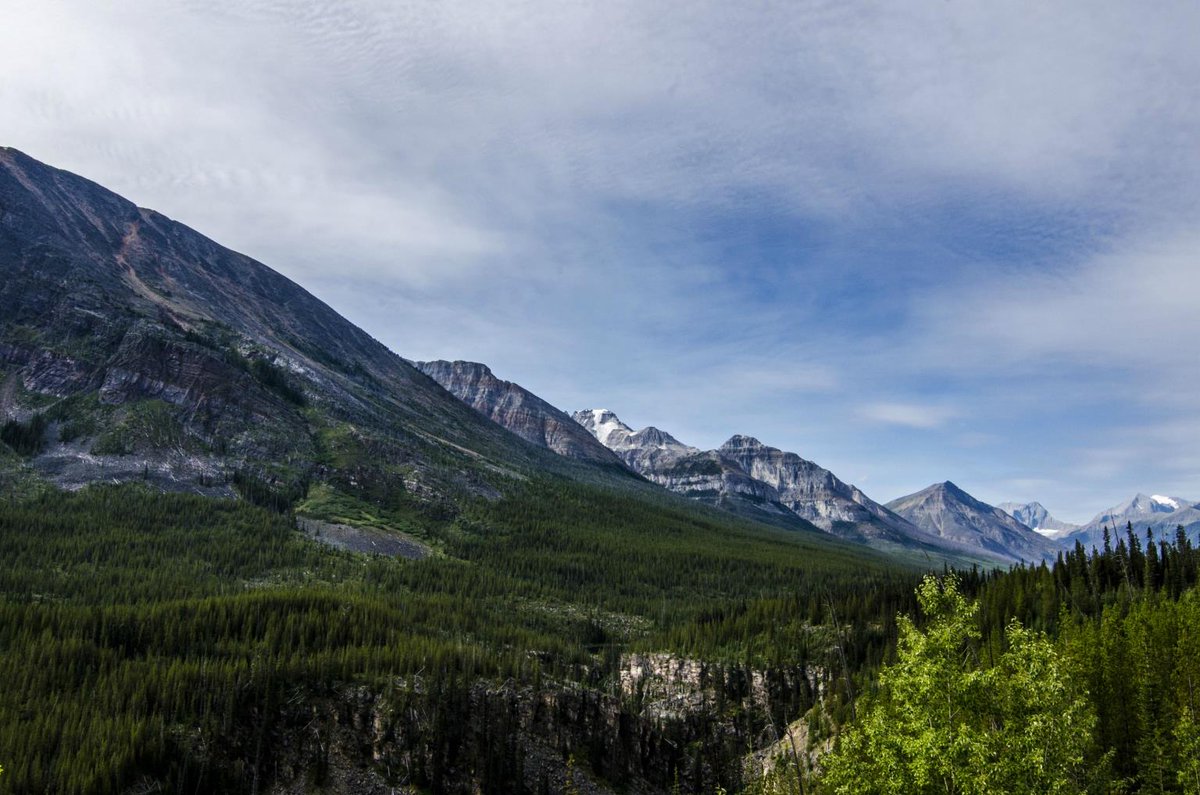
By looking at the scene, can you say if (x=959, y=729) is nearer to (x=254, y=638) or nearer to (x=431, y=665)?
(x=431, y=665)

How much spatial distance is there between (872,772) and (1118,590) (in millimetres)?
124609

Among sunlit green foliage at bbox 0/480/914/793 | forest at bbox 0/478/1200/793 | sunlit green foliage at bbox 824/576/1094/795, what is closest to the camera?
sunlit green foliage at bbox 824/576/1094/795

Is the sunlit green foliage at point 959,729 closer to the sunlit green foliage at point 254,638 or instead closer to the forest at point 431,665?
the forest at point 431,665

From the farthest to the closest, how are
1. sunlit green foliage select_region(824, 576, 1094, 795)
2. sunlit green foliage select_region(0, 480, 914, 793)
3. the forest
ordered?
1. sunlit green foliage select_region(0, 480, 914, 793)
2. the forest
3. sunlit green foliage select_region(824, 576, 1094, 795)

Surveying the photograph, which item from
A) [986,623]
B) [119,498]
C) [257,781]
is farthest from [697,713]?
[119,498]

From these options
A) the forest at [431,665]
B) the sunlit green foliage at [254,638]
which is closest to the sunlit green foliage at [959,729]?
the forest at [431,665]

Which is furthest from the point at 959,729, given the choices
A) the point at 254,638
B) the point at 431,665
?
the point at 254,638

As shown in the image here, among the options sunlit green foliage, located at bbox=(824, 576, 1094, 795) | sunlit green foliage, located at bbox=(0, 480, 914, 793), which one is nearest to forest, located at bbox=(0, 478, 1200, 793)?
sunlit green foliage, located at bbox=(0, 480, 914, 793)

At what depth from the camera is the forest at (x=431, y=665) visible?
7600 cm

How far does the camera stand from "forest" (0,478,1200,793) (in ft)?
249

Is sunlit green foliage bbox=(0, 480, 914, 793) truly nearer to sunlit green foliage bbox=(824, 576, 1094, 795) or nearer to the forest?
the forest

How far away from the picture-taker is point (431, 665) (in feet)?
376

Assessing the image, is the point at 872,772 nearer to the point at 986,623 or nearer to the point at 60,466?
the point at 986,623

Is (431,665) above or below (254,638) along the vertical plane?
above
